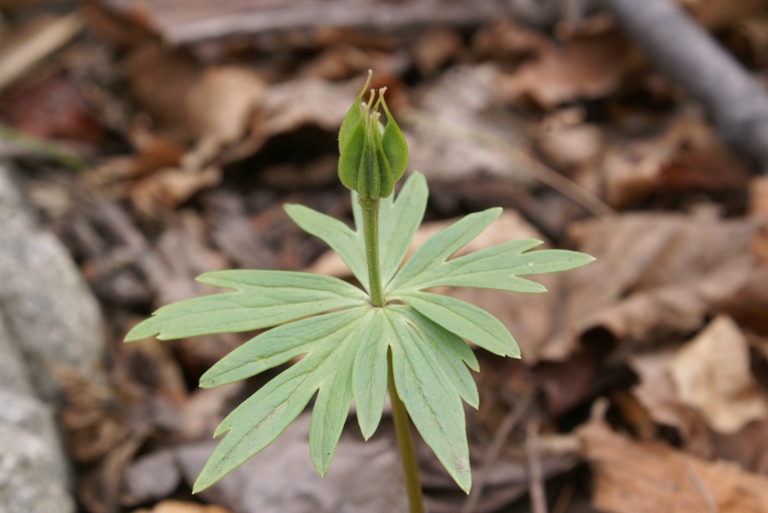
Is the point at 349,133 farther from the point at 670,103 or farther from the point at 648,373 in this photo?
the point at 670,103

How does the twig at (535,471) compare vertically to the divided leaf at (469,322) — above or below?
below

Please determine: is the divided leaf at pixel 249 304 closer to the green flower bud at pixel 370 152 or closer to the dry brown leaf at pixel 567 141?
the green flower bud at pixel 370 152

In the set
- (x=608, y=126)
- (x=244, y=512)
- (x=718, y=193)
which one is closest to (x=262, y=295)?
(x=244, y=512)

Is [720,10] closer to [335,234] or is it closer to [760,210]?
[760,210]

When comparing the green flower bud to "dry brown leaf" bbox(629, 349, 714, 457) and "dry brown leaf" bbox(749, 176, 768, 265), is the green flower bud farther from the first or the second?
"dry brown leaf" bbox(749, 176, 768, 265)

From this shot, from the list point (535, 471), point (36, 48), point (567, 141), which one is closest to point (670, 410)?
point (535, 471)

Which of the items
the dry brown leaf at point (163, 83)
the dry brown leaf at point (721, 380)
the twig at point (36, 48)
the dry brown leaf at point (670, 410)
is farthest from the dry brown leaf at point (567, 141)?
the twig at point (36, 48)

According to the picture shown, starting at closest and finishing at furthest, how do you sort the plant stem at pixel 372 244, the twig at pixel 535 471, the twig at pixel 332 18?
the plant stem at pixel 372 244, the twig at pixel 535 471, the twig at pixel 332 18
